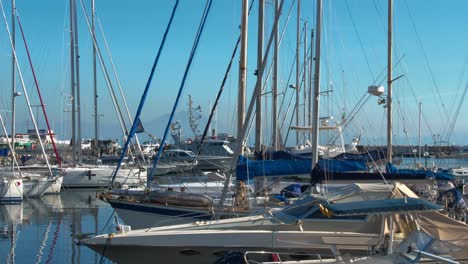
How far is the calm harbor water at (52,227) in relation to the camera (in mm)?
17234

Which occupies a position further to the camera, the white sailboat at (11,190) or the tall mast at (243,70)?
the white sailboat at (11,190)

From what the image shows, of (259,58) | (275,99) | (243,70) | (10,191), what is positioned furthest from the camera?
(10,191)

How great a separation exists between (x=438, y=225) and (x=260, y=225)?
11.7 ft

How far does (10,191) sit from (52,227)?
9.88 meters

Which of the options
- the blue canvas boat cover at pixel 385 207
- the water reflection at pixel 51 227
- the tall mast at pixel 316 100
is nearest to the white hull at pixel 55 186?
the water reflection at pixel 51 227

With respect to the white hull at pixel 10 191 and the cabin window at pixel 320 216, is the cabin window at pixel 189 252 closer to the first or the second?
the cabin window at pixel 320 216

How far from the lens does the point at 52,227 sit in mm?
23266

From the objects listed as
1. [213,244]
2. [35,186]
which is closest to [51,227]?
[35,186]

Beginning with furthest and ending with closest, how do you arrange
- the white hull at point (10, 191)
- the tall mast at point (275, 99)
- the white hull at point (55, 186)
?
the white hull at point (55, 186), the white hull at point (10, 191), the tall mast at point (275, 99)

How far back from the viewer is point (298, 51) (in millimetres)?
35625

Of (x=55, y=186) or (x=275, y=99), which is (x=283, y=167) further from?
(x=55, y=186)

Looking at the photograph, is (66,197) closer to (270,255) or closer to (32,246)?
(32,246)

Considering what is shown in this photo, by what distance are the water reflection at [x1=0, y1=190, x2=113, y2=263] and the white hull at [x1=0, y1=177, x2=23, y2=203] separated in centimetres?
51

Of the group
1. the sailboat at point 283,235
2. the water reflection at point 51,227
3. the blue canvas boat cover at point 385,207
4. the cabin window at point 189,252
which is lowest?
the water reflection at point 51,227
